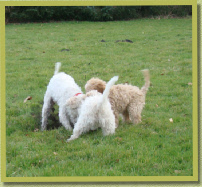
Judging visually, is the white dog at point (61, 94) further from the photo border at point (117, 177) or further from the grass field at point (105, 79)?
the photo border at point (117, 177)

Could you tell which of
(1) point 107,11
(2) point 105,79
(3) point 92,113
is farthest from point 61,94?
(1) point 107,11

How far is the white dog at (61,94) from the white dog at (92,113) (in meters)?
0.51

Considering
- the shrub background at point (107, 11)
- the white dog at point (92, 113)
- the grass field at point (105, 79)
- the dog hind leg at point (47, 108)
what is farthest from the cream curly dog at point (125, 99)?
the shrub background at point (107, 11)

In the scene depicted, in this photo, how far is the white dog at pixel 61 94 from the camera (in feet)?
15.9

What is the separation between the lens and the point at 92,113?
4.11 m

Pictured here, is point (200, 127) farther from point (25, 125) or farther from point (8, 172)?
point (25, 125)

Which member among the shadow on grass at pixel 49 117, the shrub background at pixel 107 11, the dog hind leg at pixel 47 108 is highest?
the shrub background at pixel 107 11

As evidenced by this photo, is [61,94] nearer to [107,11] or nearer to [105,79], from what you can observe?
[105,79]

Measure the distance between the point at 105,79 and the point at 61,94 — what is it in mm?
2957

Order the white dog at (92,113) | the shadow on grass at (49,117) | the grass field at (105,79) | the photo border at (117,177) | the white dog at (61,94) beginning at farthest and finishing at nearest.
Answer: the shadow on grass at (49,117) < the white dog at (61,94) < the white dog at (92,113) < the grass field at (105,79) < the photo border at (117,177)

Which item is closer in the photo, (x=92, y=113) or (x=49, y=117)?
(x=92, y=113)

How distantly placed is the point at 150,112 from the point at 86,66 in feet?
12.7

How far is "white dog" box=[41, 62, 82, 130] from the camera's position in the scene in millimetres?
4855

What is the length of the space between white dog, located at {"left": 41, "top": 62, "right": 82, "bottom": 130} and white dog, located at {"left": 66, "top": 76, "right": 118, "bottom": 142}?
512 mm
